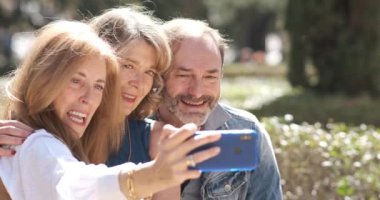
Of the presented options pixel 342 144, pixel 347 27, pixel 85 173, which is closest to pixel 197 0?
pixel 347 27

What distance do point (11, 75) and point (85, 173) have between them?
2.79ft

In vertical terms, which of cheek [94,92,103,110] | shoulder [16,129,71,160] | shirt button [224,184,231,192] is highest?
cheek [94,92,103,110]

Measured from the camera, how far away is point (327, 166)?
5398 mm

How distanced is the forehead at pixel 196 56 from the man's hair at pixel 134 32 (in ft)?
0.95

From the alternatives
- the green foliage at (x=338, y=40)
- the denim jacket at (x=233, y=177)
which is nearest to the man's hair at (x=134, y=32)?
the denim jacket at (x=233, y=177)

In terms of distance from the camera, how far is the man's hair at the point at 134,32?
325 centimetres

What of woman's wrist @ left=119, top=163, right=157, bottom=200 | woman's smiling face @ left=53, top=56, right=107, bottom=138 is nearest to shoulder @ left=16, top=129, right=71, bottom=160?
woman's smiling face @ left=53, top=56, right=107, bottom=138

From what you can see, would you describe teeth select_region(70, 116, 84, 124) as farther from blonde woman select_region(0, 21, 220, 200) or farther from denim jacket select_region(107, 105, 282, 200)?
denim jacket select_region(107, 105, 282, 200)

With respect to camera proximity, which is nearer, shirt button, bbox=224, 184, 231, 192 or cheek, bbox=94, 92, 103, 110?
cheek, bbox=94, 92, 103, 110

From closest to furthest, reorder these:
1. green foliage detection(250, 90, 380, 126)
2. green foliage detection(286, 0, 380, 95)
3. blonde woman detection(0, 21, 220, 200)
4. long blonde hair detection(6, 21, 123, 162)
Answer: blonde woman detection(0, 21, 220, 200), long blonde hair detection(6, 21, 123, 162), green foliage detection(250, 90, 380, 126), green foliage detection(286, 0, 380, 95)

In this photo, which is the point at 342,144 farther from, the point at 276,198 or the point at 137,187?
the point at 137,187

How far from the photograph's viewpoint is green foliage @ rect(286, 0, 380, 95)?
12.3 metres

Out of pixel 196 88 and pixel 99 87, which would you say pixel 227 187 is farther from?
pixel 99 87

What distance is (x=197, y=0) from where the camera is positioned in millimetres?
24469
